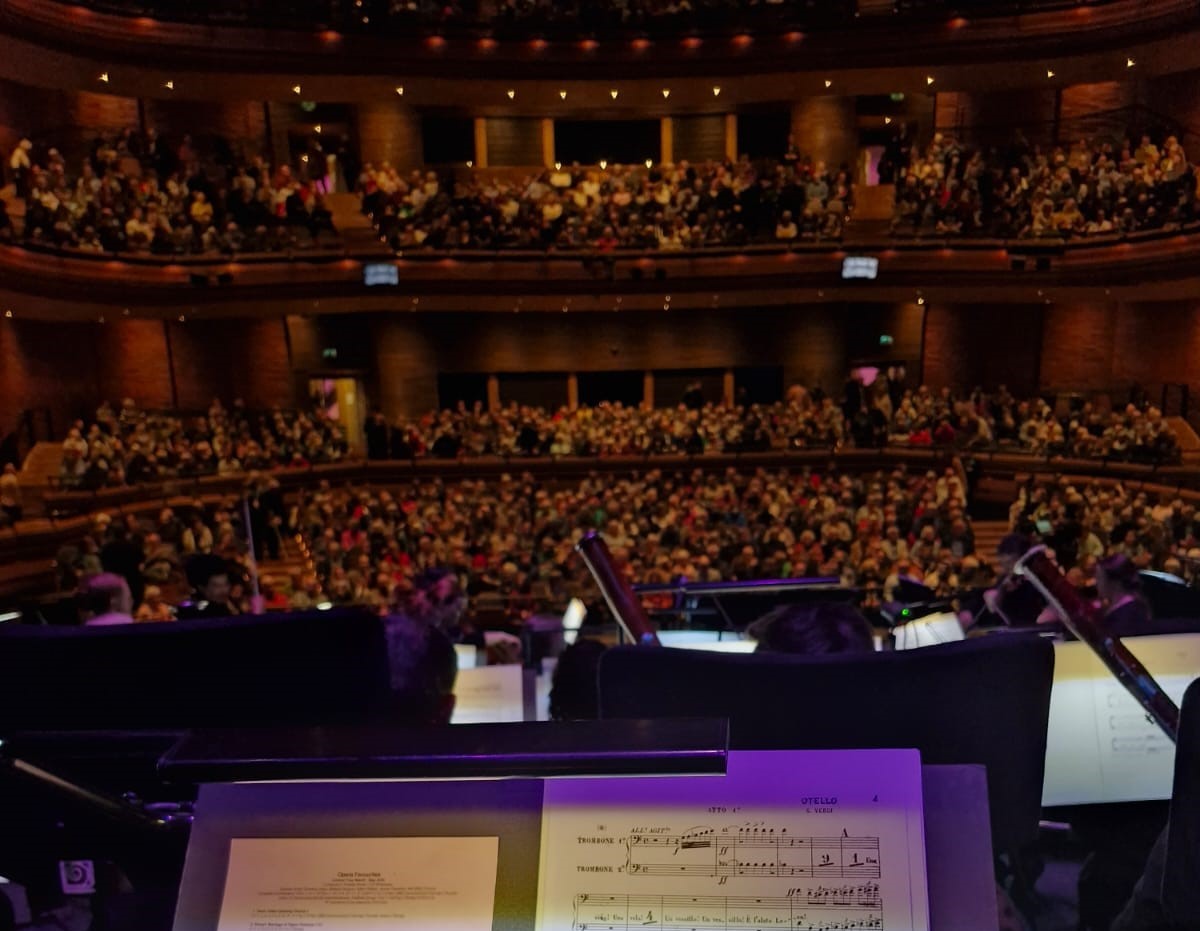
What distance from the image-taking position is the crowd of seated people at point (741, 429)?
1474 centimetres

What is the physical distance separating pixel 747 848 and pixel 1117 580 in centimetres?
300

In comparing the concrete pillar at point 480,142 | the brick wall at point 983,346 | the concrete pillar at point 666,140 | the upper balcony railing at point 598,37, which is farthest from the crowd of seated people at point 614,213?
the brick wall at point 983,346

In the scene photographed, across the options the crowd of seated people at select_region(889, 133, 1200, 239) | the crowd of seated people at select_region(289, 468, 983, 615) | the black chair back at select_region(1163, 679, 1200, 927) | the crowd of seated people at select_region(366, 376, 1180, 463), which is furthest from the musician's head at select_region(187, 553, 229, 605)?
the crowd of seated people at select_region(889, 133, 1200, 239)

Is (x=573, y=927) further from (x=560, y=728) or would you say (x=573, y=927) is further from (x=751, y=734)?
(x=751, y=734)

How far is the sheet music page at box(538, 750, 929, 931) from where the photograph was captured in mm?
1316

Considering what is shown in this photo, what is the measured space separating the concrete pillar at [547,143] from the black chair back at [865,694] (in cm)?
1916

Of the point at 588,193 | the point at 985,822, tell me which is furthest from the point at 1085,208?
the point at 985,822

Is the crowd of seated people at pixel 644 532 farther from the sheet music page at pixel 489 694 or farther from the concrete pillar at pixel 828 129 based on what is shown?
the concrete pillar at pixel 828 129

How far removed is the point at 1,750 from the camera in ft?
4.31

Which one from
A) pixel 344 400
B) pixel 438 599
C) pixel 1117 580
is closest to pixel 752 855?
pixel 1117 580

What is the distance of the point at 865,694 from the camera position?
4.80ft

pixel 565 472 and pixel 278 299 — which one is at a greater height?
pixel 278 299

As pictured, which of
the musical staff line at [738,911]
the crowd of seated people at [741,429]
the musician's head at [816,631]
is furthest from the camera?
the crowd of seated people at [741,429]

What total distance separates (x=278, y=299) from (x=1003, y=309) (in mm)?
14086
